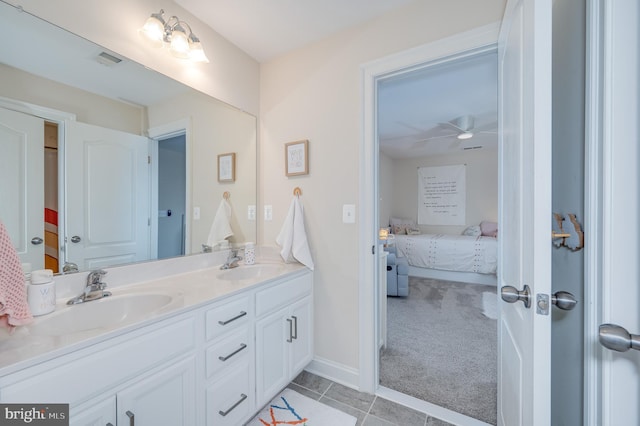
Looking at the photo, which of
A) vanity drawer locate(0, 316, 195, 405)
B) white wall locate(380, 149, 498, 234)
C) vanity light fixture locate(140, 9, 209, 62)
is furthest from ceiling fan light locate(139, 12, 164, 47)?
white wall locate(380, 149, 498, 234)

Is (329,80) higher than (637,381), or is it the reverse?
(329,80)

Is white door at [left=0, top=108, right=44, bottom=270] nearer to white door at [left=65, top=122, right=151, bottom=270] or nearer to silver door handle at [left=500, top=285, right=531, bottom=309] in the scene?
white door at [left=65, top=122, right=151, bottom=270]

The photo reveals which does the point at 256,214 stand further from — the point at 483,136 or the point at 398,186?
the point at 398,186

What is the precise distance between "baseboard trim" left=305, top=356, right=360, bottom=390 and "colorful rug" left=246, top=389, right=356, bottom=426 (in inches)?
9.4

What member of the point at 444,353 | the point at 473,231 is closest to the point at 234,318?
the point at 444,353

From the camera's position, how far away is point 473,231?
5.12m

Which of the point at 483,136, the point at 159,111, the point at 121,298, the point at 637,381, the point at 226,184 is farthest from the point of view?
the point at 483,136

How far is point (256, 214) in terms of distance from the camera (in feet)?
7.06

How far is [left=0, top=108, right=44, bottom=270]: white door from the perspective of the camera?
103 cm

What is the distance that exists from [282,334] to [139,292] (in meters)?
0.82

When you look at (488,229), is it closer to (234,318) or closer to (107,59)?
(234,318)

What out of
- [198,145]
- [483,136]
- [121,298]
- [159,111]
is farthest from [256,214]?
[483,136]

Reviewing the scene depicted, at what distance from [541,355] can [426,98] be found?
Result: 2.81 metres

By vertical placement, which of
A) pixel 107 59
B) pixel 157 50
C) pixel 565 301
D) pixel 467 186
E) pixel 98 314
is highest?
pixel 157 50
